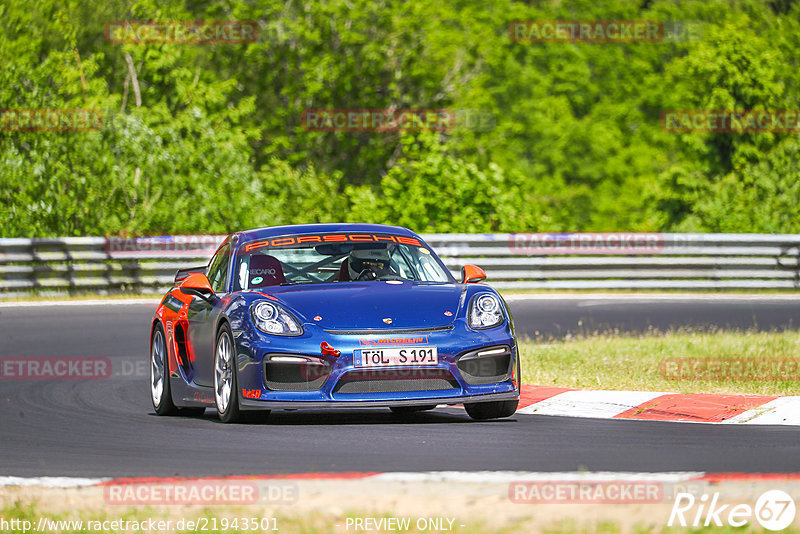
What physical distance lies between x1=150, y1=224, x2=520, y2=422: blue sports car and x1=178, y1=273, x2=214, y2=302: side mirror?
1cm

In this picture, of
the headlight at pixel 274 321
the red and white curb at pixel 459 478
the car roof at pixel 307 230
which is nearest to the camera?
the red and white curb at pixel 459 478

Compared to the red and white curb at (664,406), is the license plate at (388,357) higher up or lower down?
higher up

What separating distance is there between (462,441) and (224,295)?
2339mm

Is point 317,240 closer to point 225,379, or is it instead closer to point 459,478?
point 225,379

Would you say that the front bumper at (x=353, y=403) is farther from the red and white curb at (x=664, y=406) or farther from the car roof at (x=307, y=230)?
the car roof at (x=307, y=230)

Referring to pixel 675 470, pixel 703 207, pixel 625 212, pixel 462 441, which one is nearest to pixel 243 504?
pixel 675 470

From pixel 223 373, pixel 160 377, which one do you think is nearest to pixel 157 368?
pixel 160 377

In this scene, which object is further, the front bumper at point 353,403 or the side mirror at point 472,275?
the side mirror at point 472,275

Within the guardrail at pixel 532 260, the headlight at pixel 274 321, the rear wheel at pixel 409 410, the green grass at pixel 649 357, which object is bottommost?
the guardrail at pixel 532 260

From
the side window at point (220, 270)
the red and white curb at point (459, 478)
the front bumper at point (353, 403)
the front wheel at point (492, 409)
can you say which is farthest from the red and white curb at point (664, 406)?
the red and white curb at point (459, 478)

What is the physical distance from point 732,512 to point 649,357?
25.9 ft

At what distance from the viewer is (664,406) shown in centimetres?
992

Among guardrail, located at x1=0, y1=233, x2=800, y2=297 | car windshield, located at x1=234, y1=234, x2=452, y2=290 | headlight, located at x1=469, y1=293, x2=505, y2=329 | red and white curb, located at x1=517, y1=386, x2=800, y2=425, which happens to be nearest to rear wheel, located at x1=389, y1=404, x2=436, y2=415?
red and white curb, located at x1=517, y1=386, x2=800, y2=425

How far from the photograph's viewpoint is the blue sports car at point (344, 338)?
29.7 ft
